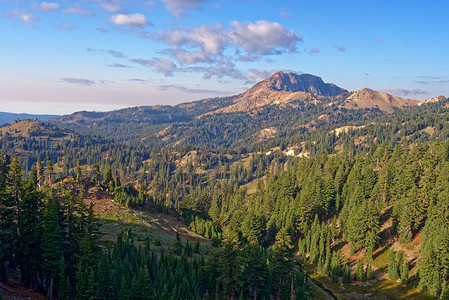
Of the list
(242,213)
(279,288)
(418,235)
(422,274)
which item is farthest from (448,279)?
(242,213)

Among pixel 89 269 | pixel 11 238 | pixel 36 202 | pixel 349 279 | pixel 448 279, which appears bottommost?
pixel 349 279

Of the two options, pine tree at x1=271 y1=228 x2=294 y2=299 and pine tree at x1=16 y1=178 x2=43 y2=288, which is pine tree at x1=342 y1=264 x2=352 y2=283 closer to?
pine tree at x1=271 y1=228 x2=294 y2=299

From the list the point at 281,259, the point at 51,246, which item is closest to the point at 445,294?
the point at 281,259

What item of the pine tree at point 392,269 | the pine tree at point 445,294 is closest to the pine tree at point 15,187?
the pine tree at point 445,294

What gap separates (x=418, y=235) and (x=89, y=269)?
91578mm

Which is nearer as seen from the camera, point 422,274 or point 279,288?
point 279,288

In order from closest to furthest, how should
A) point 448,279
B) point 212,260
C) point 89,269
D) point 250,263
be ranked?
point 89,269 < point 250,263 < point 212,260 < point 448,279

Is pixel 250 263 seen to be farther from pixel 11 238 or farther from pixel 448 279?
pixel 448 279

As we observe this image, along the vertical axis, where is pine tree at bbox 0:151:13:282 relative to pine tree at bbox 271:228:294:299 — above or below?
above

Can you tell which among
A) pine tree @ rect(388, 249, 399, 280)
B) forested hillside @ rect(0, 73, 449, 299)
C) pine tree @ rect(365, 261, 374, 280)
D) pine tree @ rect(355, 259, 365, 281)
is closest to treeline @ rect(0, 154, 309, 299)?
forested hillside @ rect(0, 73, 449, 299)

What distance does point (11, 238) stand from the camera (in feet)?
141

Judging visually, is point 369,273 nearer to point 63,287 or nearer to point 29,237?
point 63,287

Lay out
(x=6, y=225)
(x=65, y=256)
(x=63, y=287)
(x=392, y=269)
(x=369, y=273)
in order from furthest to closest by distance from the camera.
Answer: (x=369, y=273) < (x=392, y=269) < (x=65, y=256) < (x=6, y=225) < (x=63, y=287)

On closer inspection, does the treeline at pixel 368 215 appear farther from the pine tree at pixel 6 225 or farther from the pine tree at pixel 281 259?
the pine tree at pixel 6 225
